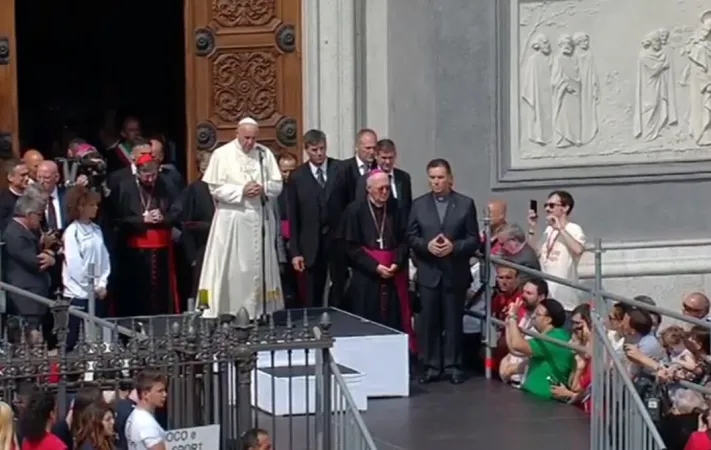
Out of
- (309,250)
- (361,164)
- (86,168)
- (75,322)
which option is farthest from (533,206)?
(75,322)

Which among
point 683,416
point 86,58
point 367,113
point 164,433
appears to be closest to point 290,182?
point 367,113

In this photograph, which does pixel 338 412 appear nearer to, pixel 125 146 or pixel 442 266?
pixel 442 266

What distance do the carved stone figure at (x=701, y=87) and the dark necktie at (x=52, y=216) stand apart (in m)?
5.53

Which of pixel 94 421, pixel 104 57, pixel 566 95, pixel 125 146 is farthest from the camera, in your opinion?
pixel 104 57

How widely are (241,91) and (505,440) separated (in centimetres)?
509

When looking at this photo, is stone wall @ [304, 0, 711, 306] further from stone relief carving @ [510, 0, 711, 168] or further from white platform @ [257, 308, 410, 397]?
white platform @ [257, 308, 410, 397]

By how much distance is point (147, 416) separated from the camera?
1105 centimetres

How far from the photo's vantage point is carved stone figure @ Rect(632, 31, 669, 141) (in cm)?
1780

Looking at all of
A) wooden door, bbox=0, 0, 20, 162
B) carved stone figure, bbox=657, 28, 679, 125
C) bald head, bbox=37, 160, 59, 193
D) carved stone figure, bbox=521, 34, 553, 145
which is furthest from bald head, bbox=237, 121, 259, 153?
carved stone figure, bbox=657, 28, 679, 125

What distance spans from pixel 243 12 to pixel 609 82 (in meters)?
3.09

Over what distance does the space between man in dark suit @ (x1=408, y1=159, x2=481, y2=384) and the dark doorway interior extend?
746 centimetres

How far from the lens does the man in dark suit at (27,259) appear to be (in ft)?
49.1

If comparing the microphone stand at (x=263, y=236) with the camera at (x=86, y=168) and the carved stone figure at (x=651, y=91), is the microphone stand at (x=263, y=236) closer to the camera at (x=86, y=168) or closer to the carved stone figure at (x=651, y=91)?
the camera at (x=86, y=168)

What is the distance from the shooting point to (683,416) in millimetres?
12875
